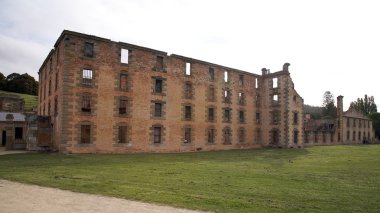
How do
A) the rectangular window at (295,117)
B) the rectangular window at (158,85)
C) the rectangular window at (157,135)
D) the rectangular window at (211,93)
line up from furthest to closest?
the rectangular window at (295,117) → the rectangular window at (211,93) → the rectangular window at (158,85) → the rectangular window at (157,135)

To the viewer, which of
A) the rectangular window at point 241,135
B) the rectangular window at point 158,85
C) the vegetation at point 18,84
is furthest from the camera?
the vegetation at point 18,84

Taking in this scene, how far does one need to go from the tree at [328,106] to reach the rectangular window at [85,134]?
74.7 m

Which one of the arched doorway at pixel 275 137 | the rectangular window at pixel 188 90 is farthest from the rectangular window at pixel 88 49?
the arched doorway at pixel 275 137

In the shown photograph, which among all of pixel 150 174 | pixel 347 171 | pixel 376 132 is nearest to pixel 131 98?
pixel 150 174

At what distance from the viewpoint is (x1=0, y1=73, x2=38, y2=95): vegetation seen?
73562mm

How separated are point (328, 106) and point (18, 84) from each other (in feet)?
279

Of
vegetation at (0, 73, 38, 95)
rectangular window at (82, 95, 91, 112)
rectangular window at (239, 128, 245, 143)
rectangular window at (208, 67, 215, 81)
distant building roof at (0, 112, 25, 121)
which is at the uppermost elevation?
vegetation at (0, 73, 38, 95)

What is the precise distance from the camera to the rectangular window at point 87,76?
27.6 meters

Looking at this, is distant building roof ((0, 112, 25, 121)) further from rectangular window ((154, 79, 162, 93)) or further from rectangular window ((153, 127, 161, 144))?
rectangular window ((154, 79, 162, 93))

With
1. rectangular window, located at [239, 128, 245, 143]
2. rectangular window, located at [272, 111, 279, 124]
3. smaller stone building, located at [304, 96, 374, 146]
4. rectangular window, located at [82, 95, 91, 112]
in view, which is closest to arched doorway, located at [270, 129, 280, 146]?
rectangular window, located at [272, 111, 279, 124]

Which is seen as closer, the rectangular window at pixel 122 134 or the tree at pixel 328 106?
the rectangular window at pixel 122 134

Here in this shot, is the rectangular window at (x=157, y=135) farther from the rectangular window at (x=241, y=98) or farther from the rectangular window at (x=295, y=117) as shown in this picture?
the rectangular window at (x=295, y=117)

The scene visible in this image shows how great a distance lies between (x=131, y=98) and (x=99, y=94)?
3237mm

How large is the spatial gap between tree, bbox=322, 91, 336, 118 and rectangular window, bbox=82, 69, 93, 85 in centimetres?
7454
